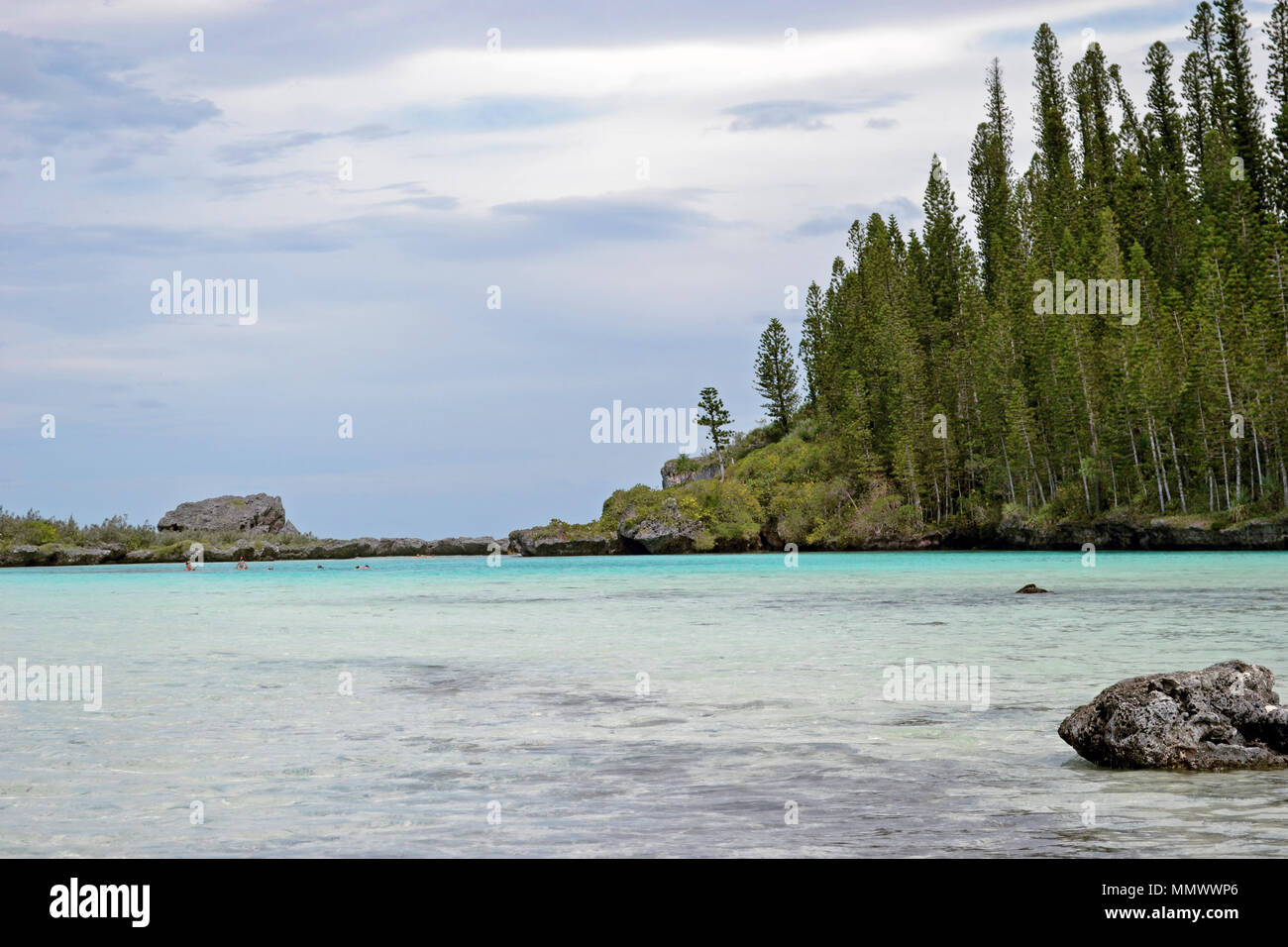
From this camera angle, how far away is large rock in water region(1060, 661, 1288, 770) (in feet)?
28.0

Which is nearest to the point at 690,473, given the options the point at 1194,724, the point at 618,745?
the point at 618,745

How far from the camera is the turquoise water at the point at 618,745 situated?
698 centimetres

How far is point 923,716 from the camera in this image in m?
11.5

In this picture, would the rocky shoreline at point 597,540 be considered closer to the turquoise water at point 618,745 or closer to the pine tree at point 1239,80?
the pine tree at point 1239,80

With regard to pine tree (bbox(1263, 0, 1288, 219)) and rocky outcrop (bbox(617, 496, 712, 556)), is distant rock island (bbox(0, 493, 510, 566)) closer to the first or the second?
rocky outcrop (bbox(617, 496, 712, 556))

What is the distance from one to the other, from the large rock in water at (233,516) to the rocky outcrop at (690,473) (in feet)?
147

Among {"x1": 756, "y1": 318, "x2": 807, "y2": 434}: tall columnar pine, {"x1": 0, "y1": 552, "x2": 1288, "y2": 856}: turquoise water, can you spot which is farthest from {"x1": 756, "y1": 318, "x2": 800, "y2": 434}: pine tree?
{"x1": 0, "y1": 552, "x2": 1288, "y2": 856}: turquoise water

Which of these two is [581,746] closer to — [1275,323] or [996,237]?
[1275,323]

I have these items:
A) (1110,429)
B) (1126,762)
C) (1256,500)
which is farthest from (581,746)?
(1110,429)

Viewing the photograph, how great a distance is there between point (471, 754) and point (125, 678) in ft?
28.8

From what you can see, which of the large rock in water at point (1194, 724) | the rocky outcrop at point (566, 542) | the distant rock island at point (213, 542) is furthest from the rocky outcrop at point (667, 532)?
the large rock in water at point (1194, 724)

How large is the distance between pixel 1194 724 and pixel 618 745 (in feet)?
15.1

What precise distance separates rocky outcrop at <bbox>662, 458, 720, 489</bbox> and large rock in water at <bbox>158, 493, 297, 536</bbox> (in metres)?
44.8

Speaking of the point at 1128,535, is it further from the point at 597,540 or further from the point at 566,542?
the point at 566,542
